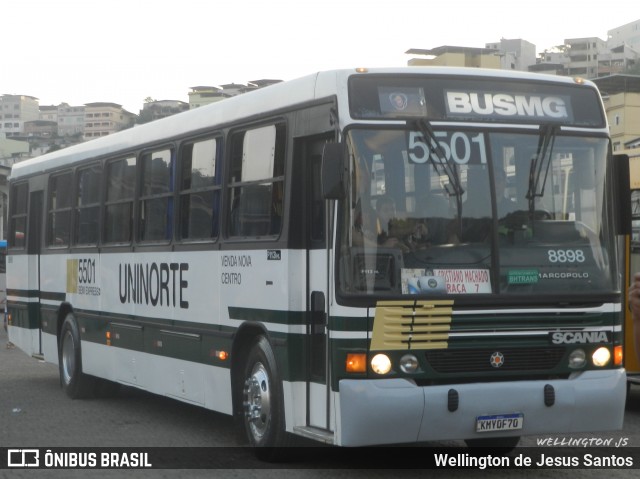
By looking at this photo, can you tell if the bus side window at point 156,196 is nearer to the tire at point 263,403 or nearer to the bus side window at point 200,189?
the bus side window at point 200,189

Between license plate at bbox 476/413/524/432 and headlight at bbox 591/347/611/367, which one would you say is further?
headlight at bbox 591/347/611/367

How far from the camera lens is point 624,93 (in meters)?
58.2

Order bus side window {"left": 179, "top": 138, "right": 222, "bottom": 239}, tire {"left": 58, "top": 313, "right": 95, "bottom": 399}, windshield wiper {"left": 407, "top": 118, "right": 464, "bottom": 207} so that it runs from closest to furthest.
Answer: windshield wiper {"left": 407, "top": 118, "right": 464, "bottom": 207} < bus side window {"left": 179, "top": 138, "right": 222, "bottom": 239} < tire {"left": 58, "top": 313, "right": 95, "bottom": 399}

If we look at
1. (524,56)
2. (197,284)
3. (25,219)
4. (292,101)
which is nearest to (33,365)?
(25,219)

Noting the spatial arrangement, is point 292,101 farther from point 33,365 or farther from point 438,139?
point 33,365

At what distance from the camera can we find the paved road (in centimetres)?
935

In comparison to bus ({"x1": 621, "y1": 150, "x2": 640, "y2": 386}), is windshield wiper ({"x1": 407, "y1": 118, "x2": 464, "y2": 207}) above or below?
above

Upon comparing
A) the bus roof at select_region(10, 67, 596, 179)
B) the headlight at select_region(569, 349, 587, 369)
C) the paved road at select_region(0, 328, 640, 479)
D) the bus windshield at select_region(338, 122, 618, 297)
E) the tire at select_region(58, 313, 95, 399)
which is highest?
the bus roof at select_region(10, 67, 596, 179)

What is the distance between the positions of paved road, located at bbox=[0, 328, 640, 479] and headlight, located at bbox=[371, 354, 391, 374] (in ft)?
3.62

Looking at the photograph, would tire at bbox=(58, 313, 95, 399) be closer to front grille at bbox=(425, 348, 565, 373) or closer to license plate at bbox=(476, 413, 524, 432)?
front grille at bbox=(425, 348, 565, 373)

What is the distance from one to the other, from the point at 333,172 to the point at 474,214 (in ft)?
3.62

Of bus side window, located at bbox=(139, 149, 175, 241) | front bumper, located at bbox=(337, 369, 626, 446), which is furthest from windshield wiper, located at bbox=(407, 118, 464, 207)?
bus side window, located at bbox=(139, 149, 175, 241)

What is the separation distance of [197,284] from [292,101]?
251 centimetres

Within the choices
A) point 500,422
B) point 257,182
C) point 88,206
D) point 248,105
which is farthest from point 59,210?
A: point 500,422
